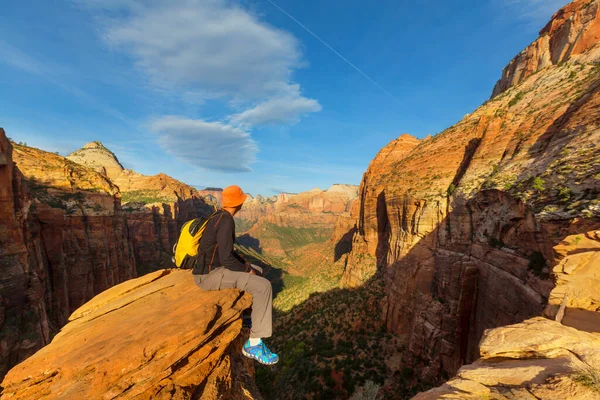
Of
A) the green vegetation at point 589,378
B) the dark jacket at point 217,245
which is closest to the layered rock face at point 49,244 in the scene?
the dark jacket at point 217,245

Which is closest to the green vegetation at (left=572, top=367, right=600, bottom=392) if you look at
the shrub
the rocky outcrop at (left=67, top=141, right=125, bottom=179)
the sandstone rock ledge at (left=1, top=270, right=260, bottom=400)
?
the sandstone rock ledge at (left=1, top=270, right=260, bottom=400)

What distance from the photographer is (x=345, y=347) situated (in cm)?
2730

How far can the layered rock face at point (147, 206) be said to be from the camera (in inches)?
2619

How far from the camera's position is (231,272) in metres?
6.81

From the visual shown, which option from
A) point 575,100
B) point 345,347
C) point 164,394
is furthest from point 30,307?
point 575,100

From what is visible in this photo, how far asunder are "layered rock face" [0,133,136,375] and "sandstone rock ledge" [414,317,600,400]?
3117cm

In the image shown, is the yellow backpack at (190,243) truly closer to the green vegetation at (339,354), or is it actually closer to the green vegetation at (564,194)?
the green vegetation at (564,194)

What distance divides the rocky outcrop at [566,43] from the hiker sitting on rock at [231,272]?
116ft

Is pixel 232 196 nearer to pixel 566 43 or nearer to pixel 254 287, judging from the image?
pixel 254 287

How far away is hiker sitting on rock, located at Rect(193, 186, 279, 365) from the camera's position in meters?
6.23

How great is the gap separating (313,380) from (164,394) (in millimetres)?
23130

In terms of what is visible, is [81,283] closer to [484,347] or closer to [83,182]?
[83,182]

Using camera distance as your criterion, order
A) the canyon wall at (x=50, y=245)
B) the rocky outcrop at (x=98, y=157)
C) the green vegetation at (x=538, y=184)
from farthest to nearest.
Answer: the rocky outcrop at (x=98, y=157) → the canyon wall at (x=50, y=245) → the green vegetation at (x=538, y=184)

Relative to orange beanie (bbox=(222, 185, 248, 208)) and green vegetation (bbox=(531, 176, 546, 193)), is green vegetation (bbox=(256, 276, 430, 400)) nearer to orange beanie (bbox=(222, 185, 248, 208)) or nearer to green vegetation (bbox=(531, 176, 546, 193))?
green vegetation (bbox=(531, 176, 546, 193))
